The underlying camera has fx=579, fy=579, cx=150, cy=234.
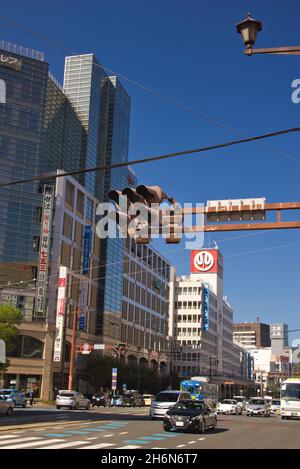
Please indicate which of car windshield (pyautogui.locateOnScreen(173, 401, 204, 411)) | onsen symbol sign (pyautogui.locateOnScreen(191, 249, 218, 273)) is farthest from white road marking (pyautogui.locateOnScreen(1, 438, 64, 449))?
onsen symbol sign (pyautogui.locateOnScreen(191, 249, 218, 273))

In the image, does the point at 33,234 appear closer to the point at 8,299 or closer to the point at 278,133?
the point at 8,299

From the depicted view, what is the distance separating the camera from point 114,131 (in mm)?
97688

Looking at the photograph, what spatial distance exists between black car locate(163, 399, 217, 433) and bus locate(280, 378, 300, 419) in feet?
66.5

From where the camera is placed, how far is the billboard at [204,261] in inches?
6038

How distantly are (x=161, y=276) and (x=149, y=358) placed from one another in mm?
19174

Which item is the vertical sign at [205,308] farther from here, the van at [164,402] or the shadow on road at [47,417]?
the van at [164,402]

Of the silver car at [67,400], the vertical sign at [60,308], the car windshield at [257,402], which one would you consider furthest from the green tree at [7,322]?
the car windshield at [257,402]

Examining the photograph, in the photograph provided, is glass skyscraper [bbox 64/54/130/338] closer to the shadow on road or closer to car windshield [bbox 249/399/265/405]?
car windshield [bbox 249/399/265/405]

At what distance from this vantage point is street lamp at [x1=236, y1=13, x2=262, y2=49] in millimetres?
10492

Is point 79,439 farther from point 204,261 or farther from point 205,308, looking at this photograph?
point 204,261

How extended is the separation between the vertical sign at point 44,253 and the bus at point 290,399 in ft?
110
